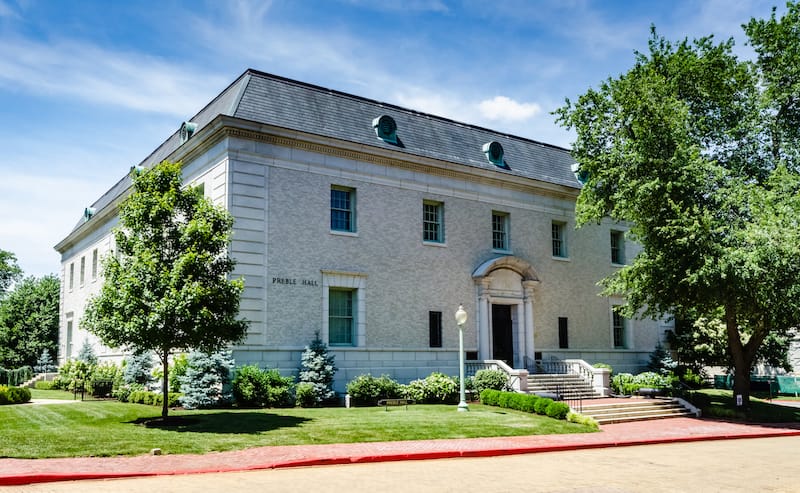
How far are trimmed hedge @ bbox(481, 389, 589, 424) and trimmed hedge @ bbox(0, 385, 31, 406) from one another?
1649 cm

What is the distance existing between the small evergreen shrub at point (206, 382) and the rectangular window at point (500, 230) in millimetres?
13548

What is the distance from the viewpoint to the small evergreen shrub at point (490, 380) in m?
25.0

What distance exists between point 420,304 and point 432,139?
739 cm

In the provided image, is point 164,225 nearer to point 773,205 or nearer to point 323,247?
point 323,247

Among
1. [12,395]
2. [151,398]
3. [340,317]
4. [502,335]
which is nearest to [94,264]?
[12,395]

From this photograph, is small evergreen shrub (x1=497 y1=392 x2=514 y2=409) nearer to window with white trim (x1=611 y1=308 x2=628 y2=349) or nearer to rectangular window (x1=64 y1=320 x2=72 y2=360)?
window with white trim (x1=611 y1=308 x2=628 y2=349)

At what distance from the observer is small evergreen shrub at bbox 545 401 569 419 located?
68.7 feet

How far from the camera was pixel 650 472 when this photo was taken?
12781 millimetres

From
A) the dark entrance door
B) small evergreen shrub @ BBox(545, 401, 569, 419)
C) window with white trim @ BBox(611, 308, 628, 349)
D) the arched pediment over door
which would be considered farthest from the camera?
window with white trim @ BBox(611, 308, 628, 349)

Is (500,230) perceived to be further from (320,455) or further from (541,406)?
(320,455)

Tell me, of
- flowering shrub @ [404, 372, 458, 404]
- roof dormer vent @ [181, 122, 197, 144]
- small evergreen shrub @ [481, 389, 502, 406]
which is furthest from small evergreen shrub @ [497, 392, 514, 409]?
roof dormer vent @ [181, 122, 197, 144]

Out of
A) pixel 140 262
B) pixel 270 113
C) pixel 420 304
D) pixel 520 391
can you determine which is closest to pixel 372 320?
pixel 420 304

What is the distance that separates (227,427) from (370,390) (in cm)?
756

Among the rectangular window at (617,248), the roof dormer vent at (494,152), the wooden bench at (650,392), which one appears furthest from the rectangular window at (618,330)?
the roof dormer vent at (494,152)
